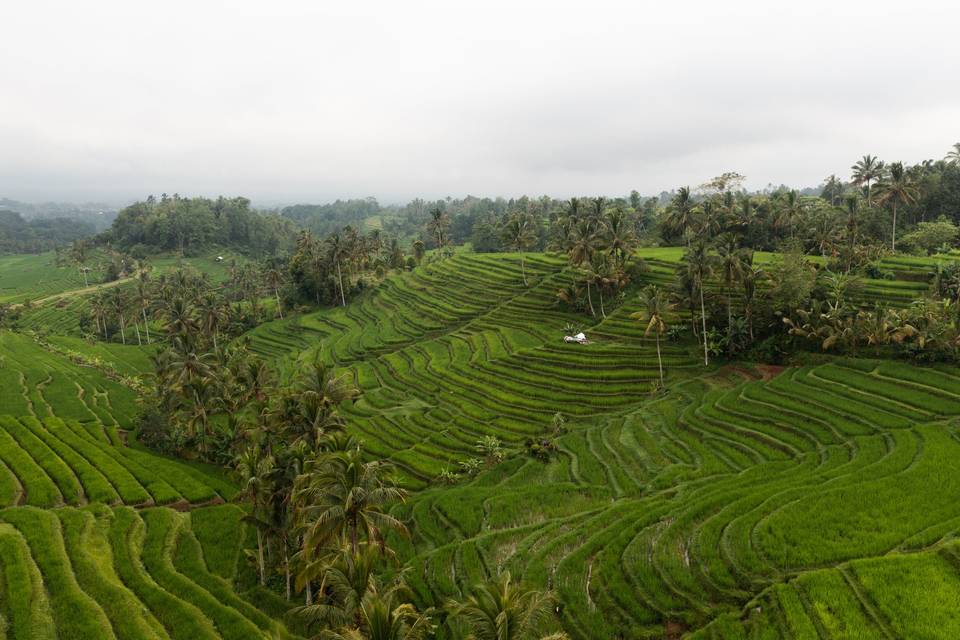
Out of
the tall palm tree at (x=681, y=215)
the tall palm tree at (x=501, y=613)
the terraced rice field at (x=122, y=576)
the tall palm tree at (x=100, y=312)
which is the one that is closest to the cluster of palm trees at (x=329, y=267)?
the tall palm tree at (x=100, y=312)

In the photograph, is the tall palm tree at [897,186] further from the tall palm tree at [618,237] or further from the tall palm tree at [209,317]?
the tall palm tree at [209,317]

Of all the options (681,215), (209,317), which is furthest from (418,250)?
(681,215)

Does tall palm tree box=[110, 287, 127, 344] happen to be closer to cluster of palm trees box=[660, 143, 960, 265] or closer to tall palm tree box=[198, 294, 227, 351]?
tall palm tree box=[198, 294, 227, 351]

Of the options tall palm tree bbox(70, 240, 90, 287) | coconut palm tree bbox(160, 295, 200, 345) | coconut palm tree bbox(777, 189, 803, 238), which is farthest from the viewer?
tall palm tree bbox(70, 240, 90, 287)

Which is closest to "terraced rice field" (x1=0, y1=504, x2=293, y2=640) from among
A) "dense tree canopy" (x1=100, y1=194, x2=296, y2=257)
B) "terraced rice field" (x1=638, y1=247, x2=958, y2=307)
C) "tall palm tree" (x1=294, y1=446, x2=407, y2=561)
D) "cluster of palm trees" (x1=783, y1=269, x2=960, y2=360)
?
"tall palm tree" (x1=294, y1=446, x2=407, y2=561)

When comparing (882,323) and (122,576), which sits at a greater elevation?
(882,323)

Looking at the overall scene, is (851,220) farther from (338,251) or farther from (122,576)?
(122,576)

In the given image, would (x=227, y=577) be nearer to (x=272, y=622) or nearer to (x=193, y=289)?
(x=272, y=622)

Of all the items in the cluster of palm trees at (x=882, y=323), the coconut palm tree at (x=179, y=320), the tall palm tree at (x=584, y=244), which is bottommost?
the cluster of palm trees at (x=882, y=323)
